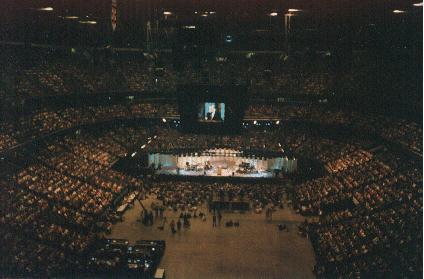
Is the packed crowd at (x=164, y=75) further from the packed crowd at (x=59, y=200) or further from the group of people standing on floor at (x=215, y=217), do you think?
the group of people standing on floor at (x=215, y=217)

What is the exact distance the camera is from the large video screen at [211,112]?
4088cm

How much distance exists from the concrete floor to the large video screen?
12517mm

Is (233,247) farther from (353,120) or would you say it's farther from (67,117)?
(67,117)

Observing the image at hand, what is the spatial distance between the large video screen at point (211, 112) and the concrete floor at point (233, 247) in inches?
493

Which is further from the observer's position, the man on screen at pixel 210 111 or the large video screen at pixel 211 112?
the man on screen at pixel 210 111

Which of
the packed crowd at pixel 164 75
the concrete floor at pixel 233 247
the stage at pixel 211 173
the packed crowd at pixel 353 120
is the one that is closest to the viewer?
the concrete floor at pixel 233 247

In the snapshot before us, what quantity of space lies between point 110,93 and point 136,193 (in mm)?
14273

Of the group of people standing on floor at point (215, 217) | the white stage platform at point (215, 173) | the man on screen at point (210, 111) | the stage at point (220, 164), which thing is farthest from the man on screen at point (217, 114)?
the group of people standing on floor at point (215, 217)

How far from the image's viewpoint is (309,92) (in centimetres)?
4428

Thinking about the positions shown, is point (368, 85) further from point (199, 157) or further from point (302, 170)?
point (199, 157)

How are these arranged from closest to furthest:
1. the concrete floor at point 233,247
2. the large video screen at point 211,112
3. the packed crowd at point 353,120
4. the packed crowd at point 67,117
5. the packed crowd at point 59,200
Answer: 1. the packed crowd at point 59,200
2. the concrete floor at point 233,247
3. the packed crowd at point 67,117
4. the packed crowd at point 353,120
5. the large video screen at point 211,112

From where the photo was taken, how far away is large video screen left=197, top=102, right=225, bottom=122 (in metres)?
40.9

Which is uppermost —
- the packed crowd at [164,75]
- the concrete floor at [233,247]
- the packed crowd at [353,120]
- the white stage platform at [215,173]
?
the packed crowd at [164,75]

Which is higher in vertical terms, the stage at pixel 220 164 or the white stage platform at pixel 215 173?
the stage at pixel 220 164
